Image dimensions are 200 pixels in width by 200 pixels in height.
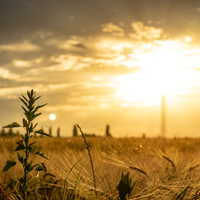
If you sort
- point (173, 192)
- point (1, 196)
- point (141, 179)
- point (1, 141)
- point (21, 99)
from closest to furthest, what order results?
1. point (21, 99)
2. point (173, 192)
3. point (1, 196)
4. point (141, 179)
5. point (1, 141)

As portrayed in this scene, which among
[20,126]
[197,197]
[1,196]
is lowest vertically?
[1,196]

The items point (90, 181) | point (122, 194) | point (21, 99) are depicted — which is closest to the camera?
point (122, 194)

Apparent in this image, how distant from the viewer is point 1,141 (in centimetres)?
512

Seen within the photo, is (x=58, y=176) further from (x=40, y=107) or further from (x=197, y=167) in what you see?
(x=197, y=167)

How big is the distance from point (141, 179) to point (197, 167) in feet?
2.55

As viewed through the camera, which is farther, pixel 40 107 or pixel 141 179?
pixel 141 179

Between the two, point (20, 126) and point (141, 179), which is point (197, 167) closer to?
point (141, 179)

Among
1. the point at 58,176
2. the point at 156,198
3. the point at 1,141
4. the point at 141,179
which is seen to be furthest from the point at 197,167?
the point at 1,141

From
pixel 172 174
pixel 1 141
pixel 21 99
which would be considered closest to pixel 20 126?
pixel 21 99

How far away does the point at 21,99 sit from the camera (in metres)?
1.82

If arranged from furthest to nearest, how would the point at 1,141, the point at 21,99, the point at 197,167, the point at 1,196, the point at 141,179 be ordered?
the point at 1,141 < the point at 197,167 < the point at 141,179 < the point at 1,196 < the point at 21,99

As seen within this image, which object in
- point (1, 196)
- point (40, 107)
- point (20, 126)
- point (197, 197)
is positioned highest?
point (40, 107)

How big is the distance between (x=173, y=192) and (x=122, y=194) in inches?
27.4

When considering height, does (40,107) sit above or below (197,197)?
above
